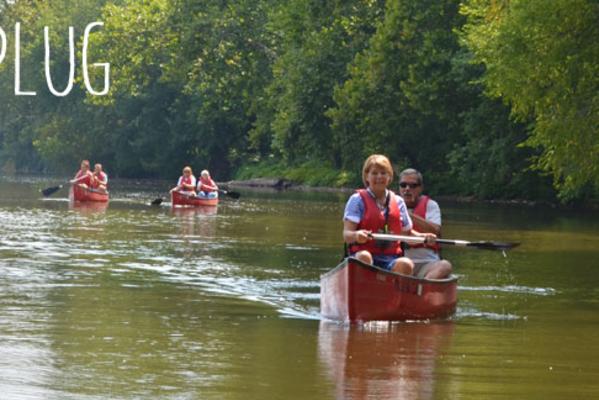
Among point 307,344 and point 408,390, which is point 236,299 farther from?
point 408,390

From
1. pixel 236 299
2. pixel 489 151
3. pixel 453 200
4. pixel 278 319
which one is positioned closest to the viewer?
pixel 278 319

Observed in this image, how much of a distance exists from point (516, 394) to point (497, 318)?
527 cm

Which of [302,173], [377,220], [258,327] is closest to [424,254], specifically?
[377,220]

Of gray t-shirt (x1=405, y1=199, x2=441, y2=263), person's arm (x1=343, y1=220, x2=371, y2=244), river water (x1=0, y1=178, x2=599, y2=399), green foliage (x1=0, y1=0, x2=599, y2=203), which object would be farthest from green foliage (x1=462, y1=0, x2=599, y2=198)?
person's arm (x1=343, y1=220, x2=371, y2=244)

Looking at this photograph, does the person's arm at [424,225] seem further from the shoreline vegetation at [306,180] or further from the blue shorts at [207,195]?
the shoreline vegetation at [306,180]

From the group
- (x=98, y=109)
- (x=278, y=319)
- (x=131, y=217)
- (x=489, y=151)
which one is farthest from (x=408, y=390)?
(x=98, y=109)

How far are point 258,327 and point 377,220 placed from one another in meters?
1.56

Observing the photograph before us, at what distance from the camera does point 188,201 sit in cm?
4644

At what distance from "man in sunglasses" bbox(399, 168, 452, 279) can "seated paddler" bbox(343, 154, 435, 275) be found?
1.63 ft

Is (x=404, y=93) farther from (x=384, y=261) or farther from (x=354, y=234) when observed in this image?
(x=354, y=234)

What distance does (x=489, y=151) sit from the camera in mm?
50750

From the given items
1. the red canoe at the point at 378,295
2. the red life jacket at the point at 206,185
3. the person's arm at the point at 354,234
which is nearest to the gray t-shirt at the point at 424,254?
the red canoe at the point at 378,295

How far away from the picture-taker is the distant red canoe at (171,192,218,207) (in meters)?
46.3

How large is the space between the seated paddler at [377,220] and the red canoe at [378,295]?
250mm
